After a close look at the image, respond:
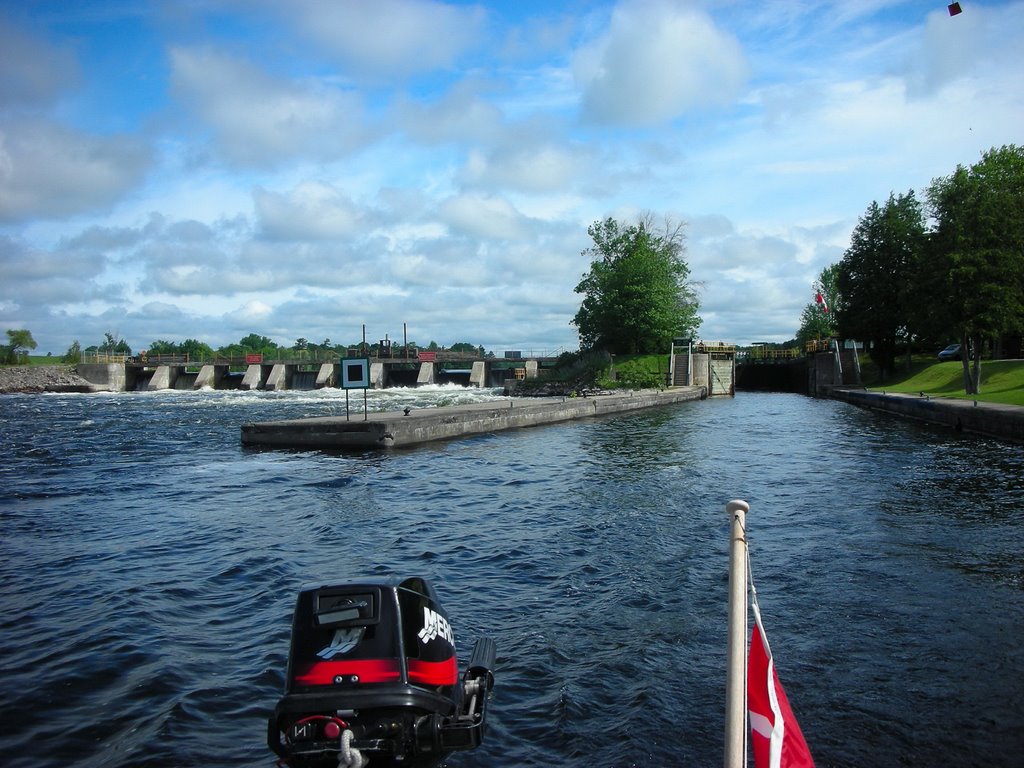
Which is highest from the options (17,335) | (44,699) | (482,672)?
(17,335)

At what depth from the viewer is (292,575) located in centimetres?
Result: 1001

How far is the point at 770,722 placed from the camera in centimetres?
319

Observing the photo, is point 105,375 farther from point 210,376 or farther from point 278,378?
point 278,378

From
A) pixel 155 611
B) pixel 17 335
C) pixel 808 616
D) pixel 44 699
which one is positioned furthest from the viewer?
pixel 17 335

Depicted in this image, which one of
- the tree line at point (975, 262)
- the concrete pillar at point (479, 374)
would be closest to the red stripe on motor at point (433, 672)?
the tree line at point (975, 262)

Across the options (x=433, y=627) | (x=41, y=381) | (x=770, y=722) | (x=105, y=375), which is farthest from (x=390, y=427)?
(x=41, y=381)

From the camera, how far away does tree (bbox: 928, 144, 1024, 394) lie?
34656mm

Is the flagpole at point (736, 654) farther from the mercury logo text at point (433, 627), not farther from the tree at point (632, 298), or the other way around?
the tree at point (632, 298)

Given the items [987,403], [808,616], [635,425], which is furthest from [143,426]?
[987,403]

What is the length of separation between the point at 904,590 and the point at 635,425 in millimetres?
23917

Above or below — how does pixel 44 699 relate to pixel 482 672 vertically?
below

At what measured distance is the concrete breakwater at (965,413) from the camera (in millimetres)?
23391

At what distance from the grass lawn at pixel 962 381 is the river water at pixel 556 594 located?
13.9 metres

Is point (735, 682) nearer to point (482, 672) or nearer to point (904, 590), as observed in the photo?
point (482, 672)
